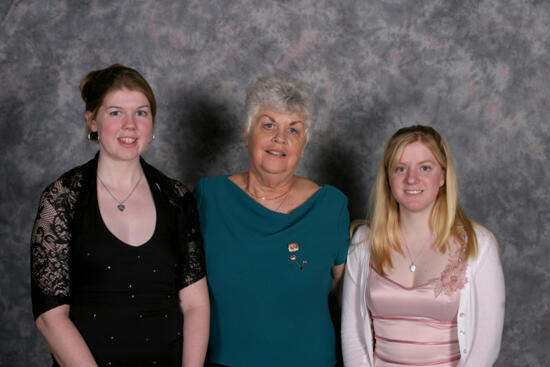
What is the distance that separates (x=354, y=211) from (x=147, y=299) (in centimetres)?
149

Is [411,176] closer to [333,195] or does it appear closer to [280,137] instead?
[333,195]

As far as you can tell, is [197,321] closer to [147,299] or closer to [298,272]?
[147,299]

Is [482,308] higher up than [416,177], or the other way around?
[416,177]

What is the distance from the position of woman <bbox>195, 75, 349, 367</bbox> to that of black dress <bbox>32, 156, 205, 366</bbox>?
0.36 m

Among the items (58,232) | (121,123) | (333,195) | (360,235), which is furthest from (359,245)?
(58,232)

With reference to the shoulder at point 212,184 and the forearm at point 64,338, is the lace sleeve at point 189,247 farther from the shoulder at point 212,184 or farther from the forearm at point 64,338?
the forearm at point 64,338

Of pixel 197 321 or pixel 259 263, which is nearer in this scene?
pixel 197 321

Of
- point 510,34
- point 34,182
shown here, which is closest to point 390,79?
point 510,34

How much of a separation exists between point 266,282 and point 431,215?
2.36 ft

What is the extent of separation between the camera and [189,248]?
202 cm

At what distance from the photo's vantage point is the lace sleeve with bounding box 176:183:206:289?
2.00 meters

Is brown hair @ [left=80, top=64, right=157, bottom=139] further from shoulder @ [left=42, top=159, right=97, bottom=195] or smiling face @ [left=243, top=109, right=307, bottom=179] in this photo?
smiling face @ [left=243, top=109, right=307, bottom=179]

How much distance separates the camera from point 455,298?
6.91ft

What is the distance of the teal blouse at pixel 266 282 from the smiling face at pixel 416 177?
1.14 feet
